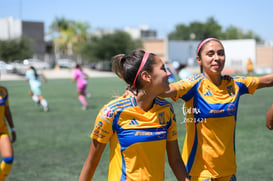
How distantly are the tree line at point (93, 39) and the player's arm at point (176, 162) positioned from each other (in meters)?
45.3

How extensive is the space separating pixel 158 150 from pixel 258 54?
64458 millimetres

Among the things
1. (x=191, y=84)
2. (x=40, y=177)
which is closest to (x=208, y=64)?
(x=191, y=84)

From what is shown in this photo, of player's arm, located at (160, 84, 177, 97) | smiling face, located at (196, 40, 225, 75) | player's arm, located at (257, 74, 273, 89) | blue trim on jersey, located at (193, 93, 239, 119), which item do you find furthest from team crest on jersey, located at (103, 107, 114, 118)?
player's arm, located at (257, 74, 273, 89)

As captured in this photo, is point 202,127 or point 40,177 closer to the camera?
point 202,127

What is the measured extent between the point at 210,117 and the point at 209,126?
0.09 m

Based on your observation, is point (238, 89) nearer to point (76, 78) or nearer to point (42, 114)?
point (42, 114)

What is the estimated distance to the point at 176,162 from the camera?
302cm

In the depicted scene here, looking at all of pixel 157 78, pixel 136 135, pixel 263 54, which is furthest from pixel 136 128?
pixel 263 54

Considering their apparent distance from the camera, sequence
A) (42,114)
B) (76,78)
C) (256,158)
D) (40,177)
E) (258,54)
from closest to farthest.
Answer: (40,177)
(256,158)
(42,114)
(76,78)
(258,54)

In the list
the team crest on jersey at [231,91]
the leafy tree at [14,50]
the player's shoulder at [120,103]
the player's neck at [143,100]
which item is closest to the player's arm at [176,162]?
the player's neck at [143,100]

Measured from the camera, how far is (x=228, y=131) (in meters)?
3.50

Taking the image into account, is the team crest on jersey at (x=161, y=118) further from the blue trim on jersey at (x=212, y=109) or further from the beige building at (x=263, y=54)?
the beige building at (x=263, y=54)

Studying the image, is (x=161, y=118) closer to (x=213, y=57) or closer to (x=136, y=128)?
(x=136, y=128)

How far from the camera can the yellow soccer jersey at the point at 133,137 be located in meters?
2.79
